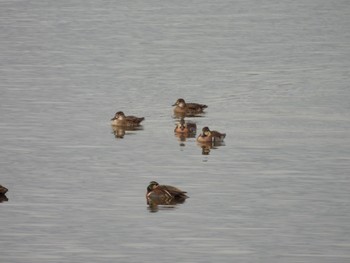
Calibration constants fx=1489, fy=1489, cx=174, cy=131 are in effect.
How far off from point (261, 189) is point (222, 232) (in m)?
3.30

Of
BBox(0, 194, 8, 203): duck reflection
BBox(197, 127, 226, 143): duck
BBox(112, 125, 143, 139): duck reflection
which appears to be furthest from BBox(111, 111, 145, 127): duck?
BBox(0, 194, 8, 203): duck reflection

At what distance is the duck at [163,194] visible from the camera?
25391mm

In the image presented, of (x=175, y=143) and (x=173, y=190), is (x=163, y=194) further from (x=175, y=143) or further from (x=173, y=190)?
(x=175, y=143)

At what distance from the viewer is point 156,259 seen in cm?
2162

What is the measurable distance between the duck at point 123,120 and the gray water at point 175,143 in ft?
1.05

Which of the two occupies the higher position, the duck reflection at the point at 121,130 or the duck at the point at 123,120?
the duck at the point at 123,120

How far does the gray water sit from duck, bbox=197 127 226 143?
9.0 inches

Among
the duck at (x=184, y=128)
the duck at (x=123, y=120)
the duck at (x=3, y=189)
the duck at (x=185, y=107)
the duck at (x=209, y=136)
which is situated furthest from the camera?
the duck at (x=185, y=107)

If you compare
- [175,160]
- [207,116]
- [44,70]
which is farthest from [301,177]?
[44,70]

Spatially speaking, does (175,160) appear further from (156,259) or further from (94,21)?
(94,21)

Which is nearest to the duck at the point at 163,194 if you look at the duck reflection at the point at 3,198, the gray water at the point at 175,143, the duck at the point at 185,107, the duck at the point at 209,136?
the gray water at the point at 175,143

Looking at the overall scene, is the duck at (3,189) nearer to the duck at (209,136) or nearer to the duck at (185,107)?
the duck at (209,136)

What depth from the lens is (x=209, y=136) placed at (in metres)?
31.4

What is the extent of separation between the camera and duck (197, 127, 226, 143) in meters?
31.4
